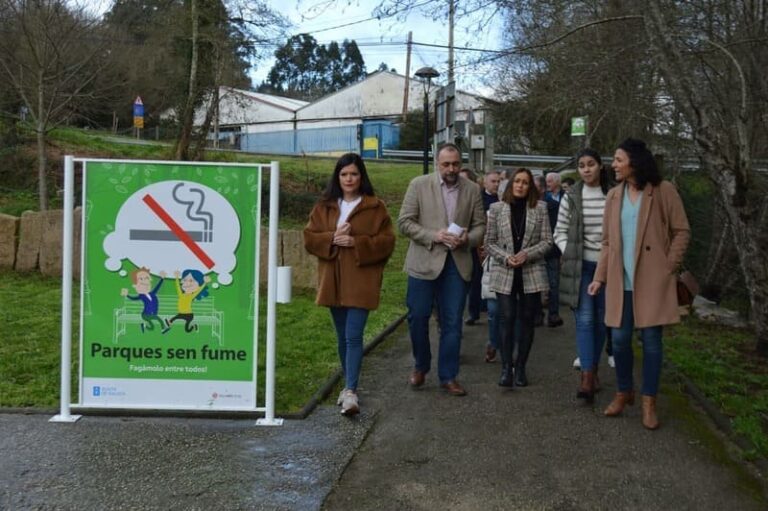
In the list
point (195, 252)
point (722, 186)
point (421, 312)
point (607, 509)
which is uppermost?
point (722, 186)

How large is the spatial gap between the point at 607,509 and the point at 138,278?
317 centimetres

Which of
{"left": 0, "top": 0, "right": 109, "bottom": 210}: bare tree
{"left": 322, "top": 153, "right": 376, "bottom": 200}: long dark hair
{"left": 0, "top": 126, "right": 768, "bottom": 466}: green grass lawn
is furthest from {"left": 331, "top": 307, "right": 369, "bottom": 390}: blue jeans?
{"left": 0, "top": 0, "right": 109, "bottom": 210}: bare tree

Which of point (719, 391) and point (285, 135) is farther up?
point (285, 135)

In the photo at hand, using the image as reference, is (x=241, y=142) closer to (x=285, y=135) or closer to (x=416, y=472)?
(x=285, y=135)

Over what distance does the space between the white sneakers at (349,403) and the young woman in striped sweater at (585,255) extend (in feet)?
5.50

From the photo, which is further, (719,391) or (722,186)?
(722,186)

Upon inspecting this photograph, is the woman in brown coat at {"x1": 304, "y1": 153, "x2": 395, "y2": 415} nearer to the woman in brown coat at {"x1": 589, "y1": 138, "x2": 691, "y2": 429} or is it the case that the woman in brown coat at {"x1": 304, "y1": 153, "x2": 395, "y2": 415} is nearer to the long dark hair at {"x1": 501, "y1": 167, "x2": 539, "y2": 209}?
the long dark hair at {"x1": 501, "y1": 167, "x2": 539, "y2": 209}

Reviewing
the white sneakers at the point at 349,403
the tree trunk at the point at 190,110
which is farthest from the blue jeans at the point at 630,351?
the tree trunk at the point at 190,110

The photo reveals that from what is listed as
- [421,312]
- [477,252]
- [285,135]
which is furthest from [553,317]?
[285,135]

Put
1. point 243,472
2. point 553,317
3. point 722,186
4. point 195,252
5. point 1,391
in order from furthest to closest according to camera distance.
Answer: point 553,317 → point 722,186 → point 1,391 → point 195,252 → point 243,472

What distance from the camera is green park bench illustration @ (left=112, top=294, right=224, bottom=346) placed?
16.7 feet

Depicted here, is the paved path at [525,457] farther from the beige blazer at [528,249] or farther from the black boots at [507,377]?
the beige blazer at [528,249]

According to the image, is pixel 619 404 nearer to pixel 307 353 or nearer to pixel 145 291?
pixel 307 353

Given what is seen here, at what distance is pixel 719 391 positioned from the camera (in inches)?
250
